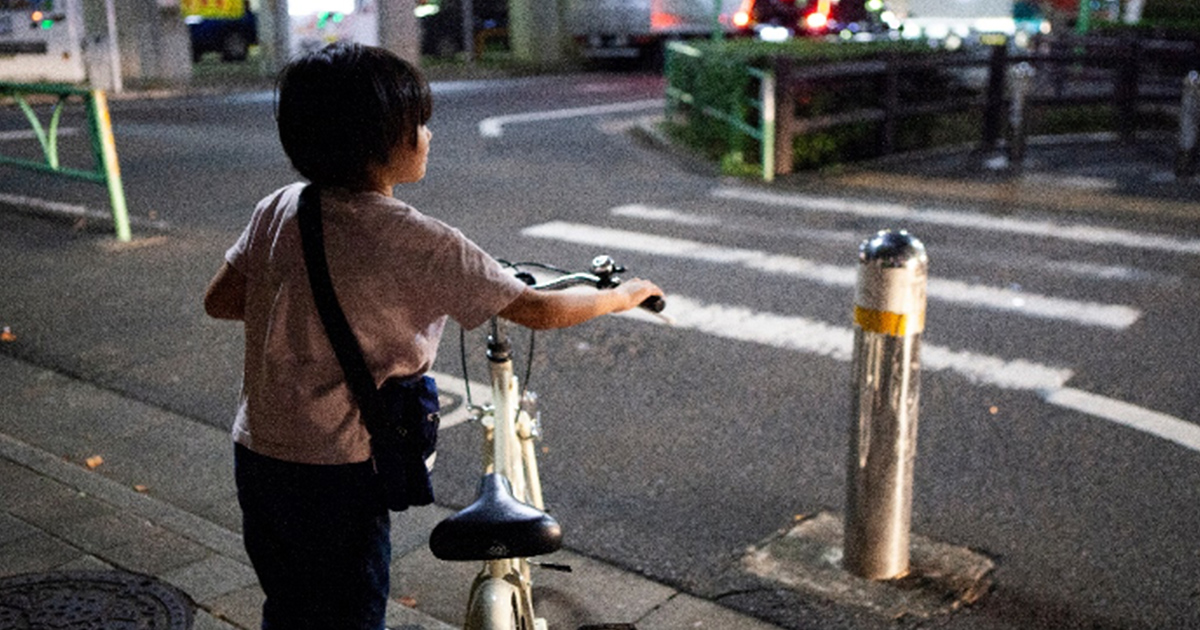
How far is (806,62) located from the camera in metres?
12.5

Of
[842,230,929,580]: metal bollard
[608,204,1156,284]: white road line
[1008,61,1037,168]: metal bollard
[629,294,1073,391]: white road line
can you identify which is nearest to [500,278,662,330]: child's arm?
[842,230,929,580]: metal bollard

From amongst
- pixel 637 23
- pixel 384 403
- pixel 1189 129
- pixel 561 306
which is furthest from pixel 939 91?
pixel 637 23

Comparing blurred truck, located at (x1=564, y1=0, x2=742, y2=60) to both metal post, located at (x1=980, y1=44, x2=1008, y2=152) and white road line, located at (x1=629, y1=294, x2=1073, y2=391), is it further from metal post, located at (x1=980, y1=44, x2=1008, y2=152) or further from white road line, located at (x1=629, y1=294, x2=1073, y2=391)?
white road line, located at (x1=629, y1=294, x2=1073, y2=391)

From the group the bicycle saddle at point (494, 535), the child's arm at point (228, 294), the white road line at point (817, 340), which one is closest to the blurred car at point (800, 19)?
the white road line at point (817, 340)

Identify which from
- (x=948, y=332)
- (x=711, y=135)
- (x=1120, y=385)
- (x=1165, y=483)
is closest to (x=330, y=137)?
(x=1165, y=483)

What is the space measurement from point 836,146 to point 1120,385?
758cm

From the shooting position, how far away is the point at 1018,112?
13016 millimetres

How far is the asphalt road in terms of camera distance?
4242 millimetres

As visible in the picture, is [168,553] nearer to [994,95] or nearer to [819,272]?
[819,272]

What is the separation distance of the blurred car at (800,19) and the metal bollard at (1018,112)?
1149cm

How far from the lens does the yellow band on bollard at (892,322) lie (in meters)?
3.71

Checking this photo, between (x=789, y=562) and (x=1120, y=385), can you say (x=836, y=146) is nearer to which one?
(x=1120, y=385)

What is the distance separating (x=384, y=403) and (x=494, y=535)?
34cm

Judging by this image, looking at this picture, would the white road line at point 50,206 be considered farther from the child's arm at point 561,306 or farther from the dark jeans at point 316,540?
the child's arm at point 561,306
